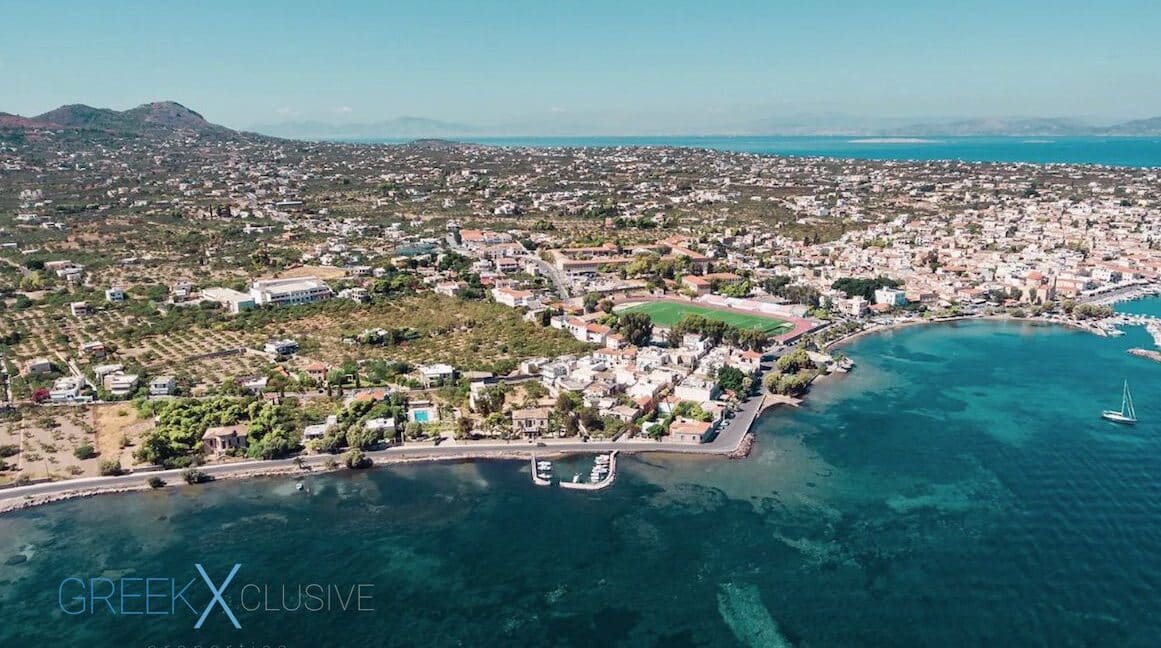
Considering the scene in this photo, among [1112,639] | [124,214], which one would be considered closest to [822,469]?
[1112,639]

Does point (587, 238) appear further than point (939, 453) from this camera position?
Yes

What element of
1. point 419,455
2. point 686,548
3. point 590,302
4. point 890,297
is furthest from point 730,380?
point 890,297

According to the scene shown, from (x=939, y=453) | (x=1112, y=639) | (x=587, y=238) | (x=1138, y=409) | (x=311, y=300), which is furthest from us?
(x=587, y=238)

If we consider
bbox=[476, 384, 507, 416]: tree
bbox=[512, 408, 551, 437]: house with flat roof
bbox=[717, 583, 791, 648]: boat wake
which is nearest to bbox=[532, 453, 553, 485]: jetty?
bbox=[512, 408, 551, 437]: house with flat roof

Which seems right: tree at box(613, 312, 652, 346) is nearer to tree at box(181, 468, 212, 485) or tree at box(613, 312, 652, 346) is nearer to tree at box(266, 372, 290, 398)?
tree at box(266, 372, 290, 398)

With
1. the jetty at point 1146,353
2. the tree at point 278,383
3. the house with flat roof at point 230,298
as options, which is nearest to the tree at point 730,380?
the tree at point 278,383

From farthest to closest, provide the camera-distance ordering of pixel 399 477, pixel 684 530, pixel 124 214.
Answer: pixel 124 214
pixel 399 477
pixel 684 530

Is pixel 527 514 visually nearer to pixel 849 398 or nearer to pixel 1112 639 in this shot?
pixel 1112 639

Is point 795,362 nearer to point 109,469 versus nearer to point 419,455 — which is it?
point 419,455
